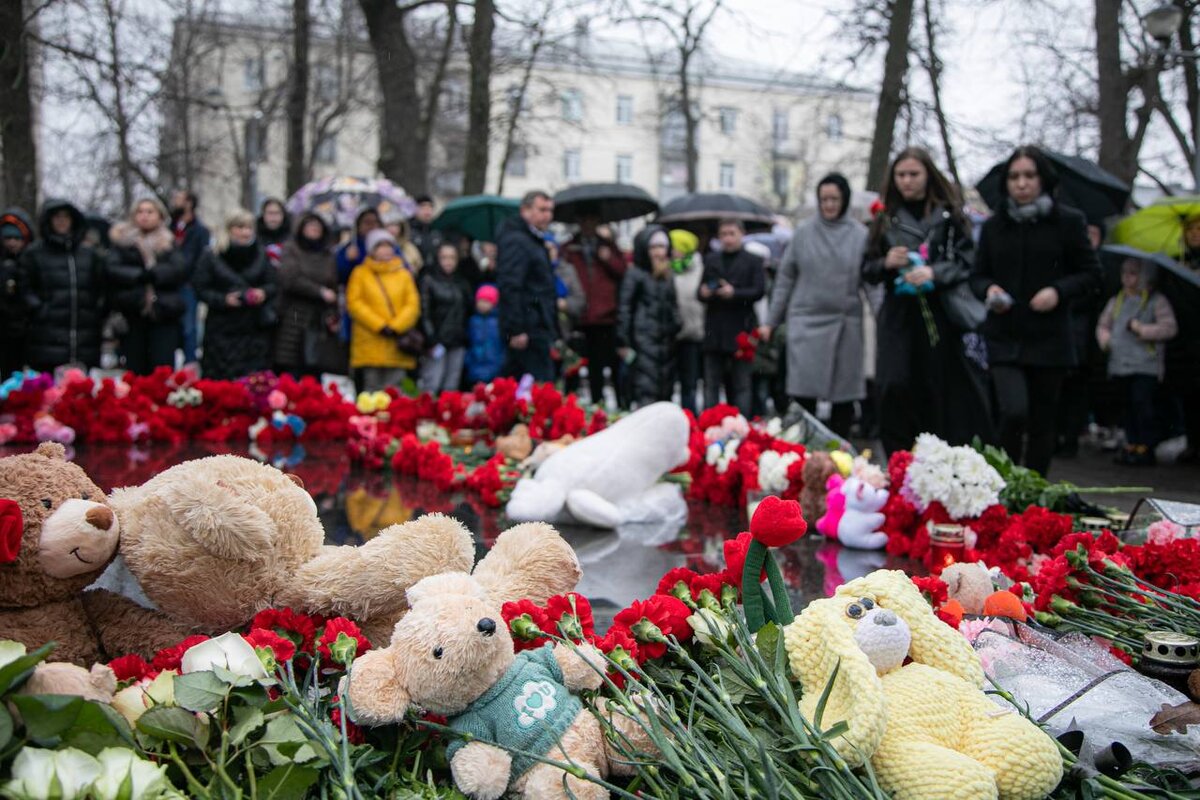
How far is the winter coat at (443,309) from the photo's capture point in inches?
372

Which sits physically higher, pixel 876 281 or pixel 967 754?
pixel 876 281

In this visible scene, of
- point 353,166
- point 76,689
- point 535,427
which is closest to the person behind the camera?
point 76,689

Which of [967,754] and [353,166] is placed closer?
[967,754]

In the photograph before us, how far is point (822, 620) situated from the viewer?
6.33 feet

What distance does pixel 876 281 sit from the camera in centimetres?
628

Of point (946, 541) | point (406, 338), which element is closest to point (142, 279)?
point (406, 338)

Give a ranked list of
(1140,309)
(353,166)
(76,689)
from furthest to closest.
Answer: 1. (353,166)
2. (1140,309)
3. (76,689)

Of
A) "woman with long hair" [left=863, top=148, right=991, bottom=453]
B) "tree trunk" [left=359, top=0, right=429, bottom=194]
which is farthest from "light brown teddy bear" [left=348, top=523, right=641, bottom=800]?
"tree trunk" [left=359, top=0, right=429, bottom=194]

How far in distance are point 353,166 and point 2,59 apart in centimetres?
4850

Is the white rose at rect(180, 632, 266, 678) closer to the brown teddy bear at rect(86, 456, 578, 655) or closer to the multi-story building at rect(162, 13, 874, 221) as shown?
the brown teddy bear at rect(86, 456, 578, 655)

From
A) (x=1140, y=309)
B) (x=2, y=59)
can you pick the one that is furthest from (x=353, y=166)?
(x=2, y=59)

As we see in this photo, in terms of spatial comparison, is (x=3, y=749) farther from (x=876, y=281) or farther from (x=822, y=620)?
(x=876, y=281)

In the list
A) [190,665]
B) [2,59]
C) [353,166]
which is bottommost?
[190,665]

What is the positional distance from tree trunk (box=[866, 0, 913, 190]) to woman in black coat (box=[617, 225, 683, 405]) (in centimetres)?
433
